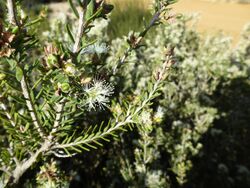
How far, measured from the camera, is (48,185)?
158cm

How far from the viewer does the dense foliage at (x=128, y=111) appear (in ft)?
4.09

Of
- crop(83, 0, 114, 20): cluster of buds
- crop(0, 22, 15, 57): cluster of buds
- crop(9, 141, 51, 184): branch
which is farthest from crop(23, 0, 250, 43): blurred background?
crop(0, 22, 15, 57): cluster of buds

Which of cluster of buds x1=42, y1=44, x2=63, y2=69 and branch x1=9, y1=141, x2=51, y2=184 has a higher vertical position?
cluster of buds x1=42, y1=44, x2=63, y2=69

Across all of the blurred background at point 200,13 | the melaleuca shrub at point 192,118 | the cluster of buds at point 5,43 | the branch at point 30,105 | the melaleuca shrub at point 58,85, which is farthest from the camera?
the blurred background at point 200,13

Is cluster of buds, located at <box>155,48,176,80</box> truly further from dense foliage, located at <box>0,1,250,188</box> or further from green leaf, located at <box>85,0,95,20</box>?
green leaf, located at <box>85,0,95,20</box>

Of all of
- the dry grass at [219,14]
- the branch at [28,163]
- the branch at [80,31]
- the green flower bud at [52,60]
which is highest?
the branch at [80,31]

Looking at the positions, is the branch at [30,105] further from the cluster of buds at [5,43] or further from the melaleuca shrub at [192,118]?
the melaleuca shrub at [192,118]

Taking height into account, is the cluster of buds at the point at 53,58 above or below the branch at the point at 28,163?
above

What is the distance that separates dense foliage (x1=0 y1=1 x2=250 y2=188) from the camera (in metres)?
1.25

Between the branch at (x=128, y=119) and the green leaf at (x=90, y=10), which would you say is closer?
the green leaf at (x=90, y=10)

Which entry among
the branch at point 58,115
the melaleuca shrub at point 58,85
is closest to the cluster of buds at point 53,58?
the melaleuca shrub at point 58,85

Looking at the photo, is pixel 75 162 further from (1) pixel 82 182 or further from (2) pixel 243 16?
(2) pixel 243 16

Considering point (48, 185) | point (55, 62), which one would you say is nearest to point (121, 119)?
point (48, 185)

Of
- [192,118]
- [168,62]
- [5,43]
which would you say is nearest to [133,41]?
[168,62]
